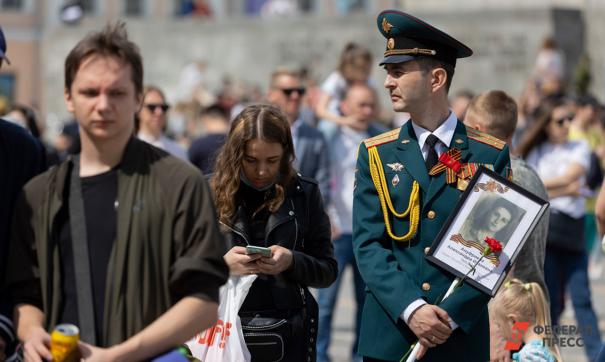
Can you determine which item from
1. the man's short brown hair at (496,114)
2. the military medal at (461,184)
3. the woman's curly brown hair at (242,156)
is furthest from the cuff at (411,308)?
the man's short brown hair at (496,114)

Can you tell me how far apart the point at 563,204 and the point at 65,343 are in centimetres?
699

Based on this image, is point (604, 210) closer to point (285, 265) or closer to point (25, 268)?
point (285, 265)

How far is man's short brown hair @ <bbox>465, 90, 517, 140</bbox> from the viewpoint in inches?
269

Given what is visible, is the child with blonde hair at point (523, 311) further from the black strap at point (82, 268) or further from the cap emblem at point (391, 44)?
the black strap at point (82, 268)

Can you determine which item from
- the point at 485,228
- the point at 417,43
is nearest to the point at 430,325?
the point at 485,228

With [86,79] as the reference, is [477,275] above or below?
below

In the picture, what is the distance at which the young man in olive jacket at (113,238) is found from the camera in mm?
4059

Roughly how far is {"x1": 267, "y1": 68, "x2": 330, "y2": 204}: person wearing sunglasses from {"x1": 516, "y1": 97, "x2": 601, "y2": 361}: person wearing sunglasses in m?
1.49

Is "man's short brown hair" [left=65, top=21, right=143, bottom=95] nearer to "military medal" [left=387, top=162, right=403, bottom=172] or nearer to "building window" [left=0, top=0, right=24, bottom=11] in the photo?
"military medal" [left=387, top=162, right=403, bottom=172]

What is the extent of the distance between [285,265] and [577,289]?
442 cm

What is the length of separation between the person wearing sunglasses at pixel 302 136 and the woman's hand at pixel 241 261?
428 cm

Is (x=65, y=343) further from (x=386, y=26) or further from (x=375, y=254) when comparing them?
(x=386, y=26)

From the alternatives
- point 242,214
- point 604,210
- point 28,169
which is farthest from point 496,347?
point 28,169

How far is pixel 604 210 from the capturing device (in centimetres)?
571
